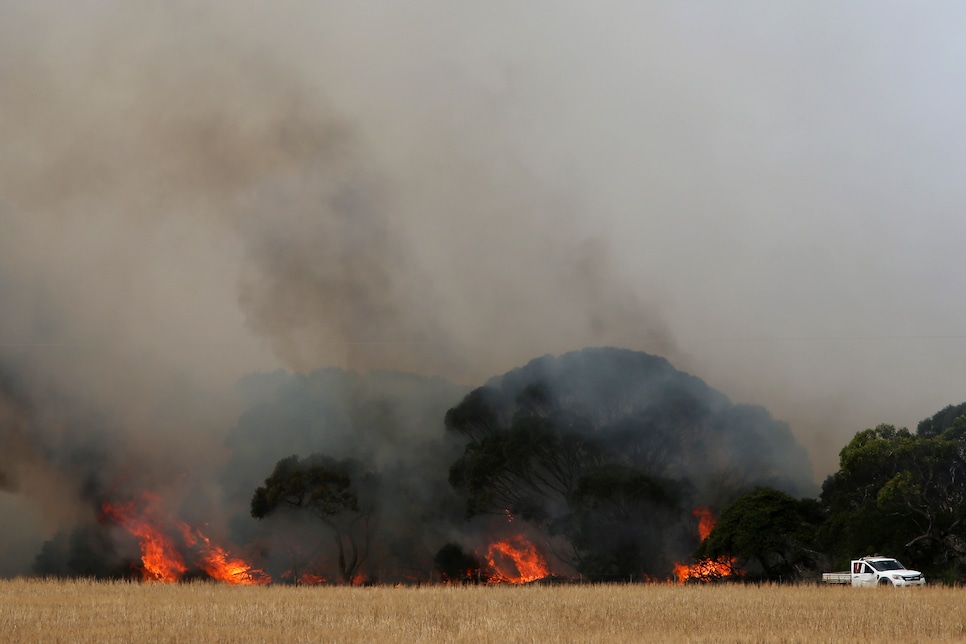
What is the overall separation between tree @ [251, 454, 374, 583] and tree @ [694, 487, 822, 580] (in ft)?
95.9

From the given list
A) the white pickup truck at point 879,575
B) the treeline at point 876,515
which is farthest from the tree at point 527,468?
the white pickup truck at point 879,575

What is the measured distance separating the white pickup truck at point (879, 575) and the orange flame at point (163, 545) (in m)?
51.3

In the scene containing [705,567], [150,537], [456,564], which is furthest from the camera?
[150,537]

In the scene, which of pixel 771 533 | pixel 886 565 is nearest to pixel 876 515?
pixel 771 533

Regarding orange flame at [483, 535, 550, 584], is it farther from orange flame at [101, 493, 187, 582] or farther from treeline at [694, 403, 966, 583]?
orange flame at [101, 493, 187, 582]

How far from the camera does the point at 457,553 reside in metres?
76.5

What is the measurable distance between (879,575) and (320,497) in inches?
1698

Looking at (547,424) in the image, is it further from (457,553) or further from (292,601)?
(292,601)

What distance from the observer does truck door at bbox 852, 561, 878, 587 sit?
139 feet

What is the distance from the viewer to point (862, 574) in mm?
43188

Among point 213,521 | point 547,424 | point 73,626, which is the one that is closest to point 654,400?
point 547,424

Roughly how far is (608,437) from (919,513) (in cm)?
2956

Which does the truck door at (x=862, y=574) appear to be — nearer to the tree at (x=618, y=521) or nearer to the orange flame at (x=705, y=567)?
the orange flame at (x=705, y=567)

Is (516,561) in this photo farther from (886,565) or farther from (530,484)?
(886,565)
